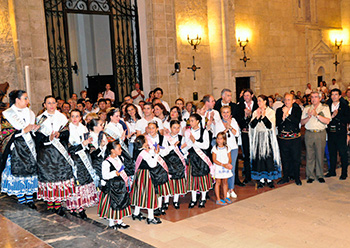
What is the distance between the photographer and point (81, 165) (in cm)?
553

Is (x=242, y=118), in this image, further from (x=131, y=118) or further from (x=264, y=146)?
(x=131, y=118)

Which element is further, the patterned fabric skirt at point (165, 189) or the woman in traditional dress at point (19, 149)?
the patterned fabric skirt at point (165, 189)

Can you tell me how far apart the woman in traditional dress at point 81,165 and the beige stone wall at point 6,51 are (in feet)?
12.6

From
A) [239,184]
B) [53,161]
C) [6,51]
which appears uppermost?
[6,51]

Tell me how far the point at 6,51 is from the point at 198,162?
5.31 m

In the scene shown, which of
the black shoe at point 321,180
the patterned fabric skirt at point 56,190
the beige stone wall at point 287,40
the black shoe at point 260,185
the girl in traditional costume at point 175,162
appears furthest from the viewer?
the beige stone wall at point 287,40

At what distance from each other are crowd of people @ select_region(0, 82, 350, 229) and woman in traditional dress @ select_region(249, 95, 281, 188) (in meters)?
0.02

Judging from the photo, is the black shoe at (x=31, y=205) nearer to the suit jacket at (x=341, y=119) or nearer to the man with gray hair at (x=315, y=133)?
the man with gray hair at (x=315, y=133)

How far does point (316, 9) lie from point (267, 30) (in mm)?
3968

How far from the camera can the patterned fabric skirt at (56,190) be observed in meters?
5.39

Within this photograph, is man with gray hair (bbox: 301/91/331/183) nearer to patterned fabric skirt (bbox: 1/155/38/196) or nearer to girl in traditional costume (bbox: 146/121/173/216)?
girl in traditional costume (bbox: 146/121/173/216)

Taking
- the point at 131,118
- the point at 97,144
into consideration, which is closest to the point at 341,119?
the point at 131,118

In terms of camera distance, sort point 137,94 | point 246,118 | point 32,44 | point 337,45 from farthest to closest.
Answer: point 337,45, point 137,94, point 32,44, point 246,118

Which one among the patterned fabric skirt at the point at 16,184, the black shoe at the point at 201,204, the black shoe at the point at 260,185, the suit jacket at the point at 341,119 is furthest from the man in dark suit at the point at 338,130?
the patterned fabric skirt at the point at 16,184
